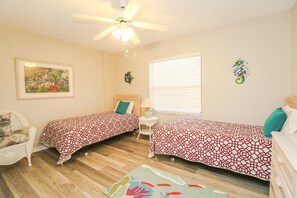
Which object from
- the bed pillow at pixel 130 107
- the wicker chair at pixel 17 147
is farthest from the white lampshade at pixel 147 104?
the wicker chair at pixel 17 147

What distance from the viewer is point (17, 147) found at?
2.18 metres

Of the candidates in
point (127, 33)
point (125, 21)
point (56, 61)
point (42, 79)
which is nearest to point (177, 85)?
point (127, 33)

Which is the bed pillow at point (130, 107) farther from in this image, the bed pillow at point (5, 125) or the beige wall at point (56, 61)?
the bed pillow at point (5, 125)

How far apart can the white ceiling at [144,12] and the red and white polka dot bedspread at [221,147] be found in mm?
1808

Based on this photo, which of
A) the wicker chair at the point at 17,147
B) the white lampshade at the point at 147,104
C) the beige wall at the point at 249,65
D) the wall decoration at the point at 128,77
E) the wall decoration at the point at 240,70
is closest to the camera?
the wicker chair at the point at 17,147

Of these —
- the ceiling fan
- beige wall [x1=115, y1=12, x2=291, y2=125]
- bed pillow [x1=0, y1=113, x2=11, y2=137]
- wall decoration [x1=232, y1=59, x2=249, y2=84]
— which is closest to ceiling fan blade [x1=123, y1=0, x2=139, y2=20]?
the ceiling fan

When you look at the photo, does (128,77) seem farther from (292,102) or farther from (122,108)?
(292,102)

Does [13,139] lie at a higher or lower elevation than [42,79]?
lower

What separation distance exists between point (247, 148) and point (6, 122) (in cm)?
359

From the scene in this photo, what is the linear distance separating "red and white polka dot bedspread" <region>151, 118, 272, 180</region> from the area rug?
1.30ft

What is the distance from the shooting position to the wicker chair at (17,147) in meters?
2.06

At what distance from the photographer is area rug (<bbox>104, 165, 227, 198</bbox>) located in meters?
1.65

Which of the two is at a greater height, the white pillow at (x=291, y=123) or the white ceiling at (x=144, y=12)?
the white ceiling at (x=144, y=12)

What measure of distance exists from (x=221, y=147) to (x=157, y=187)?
3.29 ft
